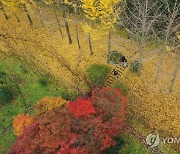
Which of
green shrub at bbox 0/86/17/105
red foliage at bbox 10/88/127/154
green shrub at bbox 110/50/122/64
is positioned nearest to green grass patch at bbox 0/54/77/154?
green shrub at bbox 0/86/17/105

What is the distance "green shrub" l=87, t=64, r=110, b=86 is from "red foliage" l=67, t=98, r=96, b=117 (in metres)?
6.71

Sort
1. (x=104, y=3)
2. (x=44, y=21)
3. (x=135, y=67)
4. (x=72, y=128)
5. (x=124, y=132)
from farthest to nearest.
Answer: (x=44, y=21) < (x=135, y=67) < (x=124, y=132) < (x=104, y=3) < (x=72, y=128)

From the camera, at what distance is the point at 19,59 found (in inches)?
1475

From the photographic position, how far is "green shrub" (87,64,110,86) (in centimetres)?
3319

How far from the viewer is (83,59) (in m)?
35.5

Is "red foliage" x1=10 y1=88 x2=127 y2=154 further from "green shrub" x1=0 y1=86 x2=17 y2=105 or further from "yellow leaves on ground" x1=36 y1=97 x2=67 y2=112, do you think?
"green shrub" x1=0 y1=86 x2=17 y2=105

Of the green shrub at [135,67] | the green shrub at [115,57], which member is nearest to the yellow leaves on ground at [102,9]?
the green shrub at [115,57]

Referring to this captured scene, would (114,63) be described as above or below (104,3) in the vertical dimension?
below

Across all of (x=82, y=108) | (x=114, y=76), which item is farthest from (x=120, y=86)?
(x=82, y=108)

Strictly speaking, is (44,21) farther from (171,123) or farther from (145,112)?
(171,123)

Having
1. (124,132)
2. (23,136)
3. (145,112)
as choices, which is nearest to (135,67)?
(145,112)

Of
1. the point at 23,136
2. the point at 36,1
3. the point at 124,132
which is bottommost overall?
the point at 124,132

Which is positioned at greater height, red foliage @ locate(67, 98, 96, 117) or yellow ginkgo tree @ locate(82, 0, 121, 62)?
yellow ginkgo tree @ locate(82, 0, 121, 62)

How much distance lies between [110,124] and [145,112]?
A: 608 cm
